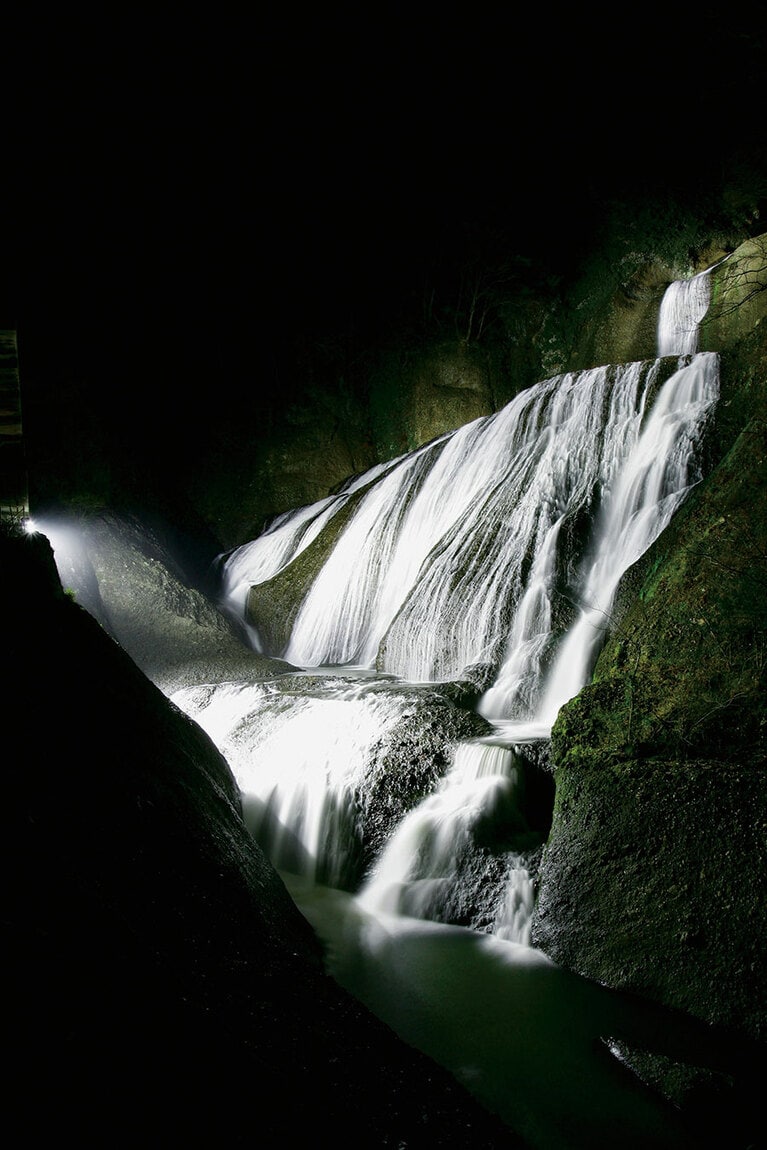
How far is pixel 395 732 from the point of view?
5.10m

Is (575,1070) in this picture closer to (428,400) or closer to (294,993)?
(294,993)

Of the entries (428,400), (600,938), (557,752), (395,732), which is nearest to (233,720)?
(395,732)

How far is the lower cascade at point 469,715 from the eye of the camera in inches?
124

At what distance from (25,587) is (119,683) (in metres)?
0.67

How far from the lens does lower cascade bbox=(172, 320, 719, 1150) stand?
3.14m

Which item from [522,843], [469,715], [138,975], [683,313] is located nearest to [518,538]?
[469,715]

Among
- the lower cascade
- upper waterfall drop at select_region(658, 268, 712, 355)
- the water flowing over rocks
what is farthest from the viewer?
upper waterfall drop at select_region(658, 268, 712, 355)

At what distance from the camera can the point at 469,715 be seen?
5164 millimetres

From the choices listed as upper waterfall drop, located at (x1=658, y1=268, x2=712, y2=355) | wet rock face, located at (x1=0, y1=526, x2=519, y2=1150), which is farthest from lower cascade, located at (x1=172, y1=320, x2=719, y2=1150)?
upper waterfall drop, located at (x1=658, y1=268, x2=712, y2=355)

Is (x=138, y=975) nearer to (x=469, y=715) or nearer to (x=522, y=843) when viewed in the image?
(x=522, y=843)

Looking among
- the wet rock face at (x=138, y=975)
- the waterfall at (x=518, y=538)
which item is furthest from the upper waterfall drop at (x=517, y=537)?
the wet rock face at (x=138, y=975)

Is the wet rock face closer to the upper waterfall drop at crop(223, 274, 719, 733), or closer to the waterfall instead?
the upper waterfall drop at crop(223, 274, 719, 733)

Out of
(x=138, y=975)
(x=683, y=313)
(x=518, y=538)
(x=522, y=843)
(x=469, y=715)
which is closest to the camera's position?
(x=138, y=975)

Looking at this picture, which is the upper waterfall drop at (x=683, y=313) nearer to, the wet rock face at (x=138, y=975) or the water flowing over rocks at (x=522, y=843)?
the water flowing over rocks at (x=522, y=843)
